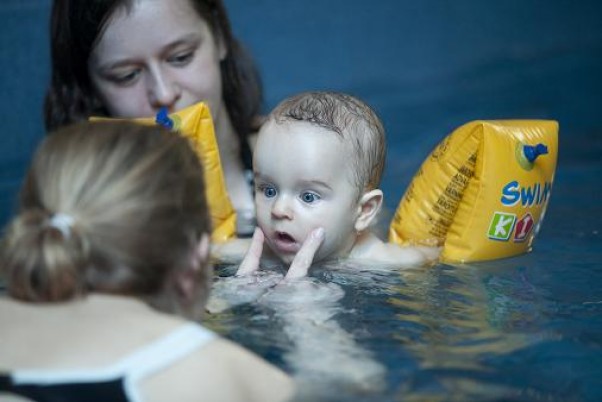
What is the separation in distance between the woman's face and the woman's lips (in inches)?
34.1

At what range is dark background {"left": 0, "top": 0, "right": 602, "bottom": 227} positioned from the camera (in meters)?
5.12

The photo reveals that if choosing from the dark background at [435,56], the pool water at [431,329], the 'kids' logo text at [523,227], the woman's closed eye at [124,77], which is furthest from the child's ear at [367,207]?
the dark background at [435,56]

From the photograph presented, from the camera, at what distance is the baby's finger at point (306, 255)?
2.49 m

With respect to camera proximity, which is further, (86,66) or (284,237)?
(86,66)

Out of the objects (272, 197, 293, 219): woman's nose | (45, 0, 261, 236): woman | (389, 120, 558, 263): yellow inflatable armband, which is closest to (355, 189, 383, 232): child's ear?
(272, 197, 293, 219): woman's nose

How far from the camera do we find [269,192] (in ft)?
8.55

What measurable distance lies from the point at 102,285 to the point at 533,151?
5.97 ft

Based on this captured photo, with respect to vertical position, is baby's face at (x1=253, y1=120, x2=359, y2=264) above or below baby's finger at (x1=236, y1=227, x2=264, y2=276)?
above

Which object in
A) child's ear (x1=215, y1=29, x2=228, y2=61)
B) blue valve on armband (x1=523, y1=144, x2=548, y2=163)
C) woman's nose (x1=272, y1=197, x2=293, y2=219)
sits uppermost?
child's ear (x1=215, y1=29, x2=228, y2=61)

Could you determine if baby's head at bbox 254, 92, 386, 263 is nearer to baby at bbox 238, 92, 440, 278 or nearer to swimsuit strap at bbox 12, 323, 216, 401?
baby at bbox 238, 92, 440, 278

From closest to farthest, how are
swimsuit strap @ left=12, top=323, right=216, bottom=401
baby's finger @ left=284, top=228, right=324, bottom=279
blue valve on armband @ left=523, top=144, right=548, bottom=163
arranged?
swimsuit strap @ left=12, top=323, right=216, bottom=401, baby's finger @ left=284, top=228, right=324, bottom=279, blue valve on armband @ left=523, top=144, right=548, bottom=163

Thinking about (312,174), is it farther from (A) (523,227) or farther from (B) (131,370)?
(B) (131,370)

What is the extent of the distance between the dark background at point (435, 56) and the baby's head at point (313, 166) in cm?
227

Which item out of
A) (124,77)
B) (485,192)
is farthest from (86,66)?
(485,192)
